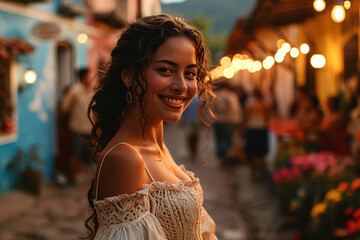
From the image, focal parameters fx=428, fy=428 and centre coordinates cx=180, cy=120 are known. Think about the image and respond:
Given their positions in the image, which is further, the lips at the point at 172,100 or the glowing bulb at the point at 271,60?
the glowing bulb at the point at 271,60

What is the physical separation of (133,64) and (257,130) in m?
7.75

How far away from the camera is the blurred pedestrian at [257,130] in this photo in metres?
9.01

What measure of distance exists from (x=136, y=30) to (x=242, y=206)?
18.6 feet

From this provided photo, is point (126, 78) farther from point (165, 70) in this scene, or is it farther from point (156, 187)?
point (156, 187)

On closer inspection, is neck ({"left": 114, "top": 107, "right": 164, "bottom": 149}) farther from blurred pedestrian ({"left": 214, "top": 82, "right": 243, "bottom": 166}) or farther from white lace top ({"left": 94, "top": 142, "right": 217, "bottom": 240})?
blurred pedestrian ({"left": 214, "top": 82, "right": 243, "bottom": 166})

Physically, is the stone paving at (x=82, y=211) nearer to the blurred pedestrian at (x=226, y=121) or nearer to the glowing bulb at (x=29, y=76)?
the blurred pedestrian at (x=226, y=121)

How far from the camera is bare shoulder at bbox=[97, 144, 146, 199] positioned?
4.89 feet

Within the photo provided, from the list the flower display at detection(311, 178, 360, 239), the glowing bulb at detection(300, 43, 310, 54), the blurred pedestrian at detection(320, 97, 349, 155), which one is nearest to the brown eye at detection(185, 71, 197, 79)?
the flower display at detection(311, 178, 360, 239)

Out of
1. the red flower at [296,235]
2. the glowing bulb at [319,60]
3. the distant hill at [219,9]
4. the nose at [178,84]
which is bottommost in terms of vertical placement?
the red flower at [296,235]

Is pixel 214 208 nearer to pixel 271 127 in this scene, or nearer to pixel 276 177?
pixel 276 177

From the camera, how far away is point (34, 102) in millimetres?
8250

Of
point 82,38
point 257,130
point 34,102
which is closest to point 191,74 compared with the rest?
point 34,102

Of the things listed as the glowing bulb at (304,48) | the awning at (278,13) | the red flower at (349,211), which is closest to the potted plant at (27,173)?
the glowing bulb at (304,48)

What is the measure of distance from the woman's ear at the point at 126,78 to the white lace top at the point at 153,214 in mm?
405
